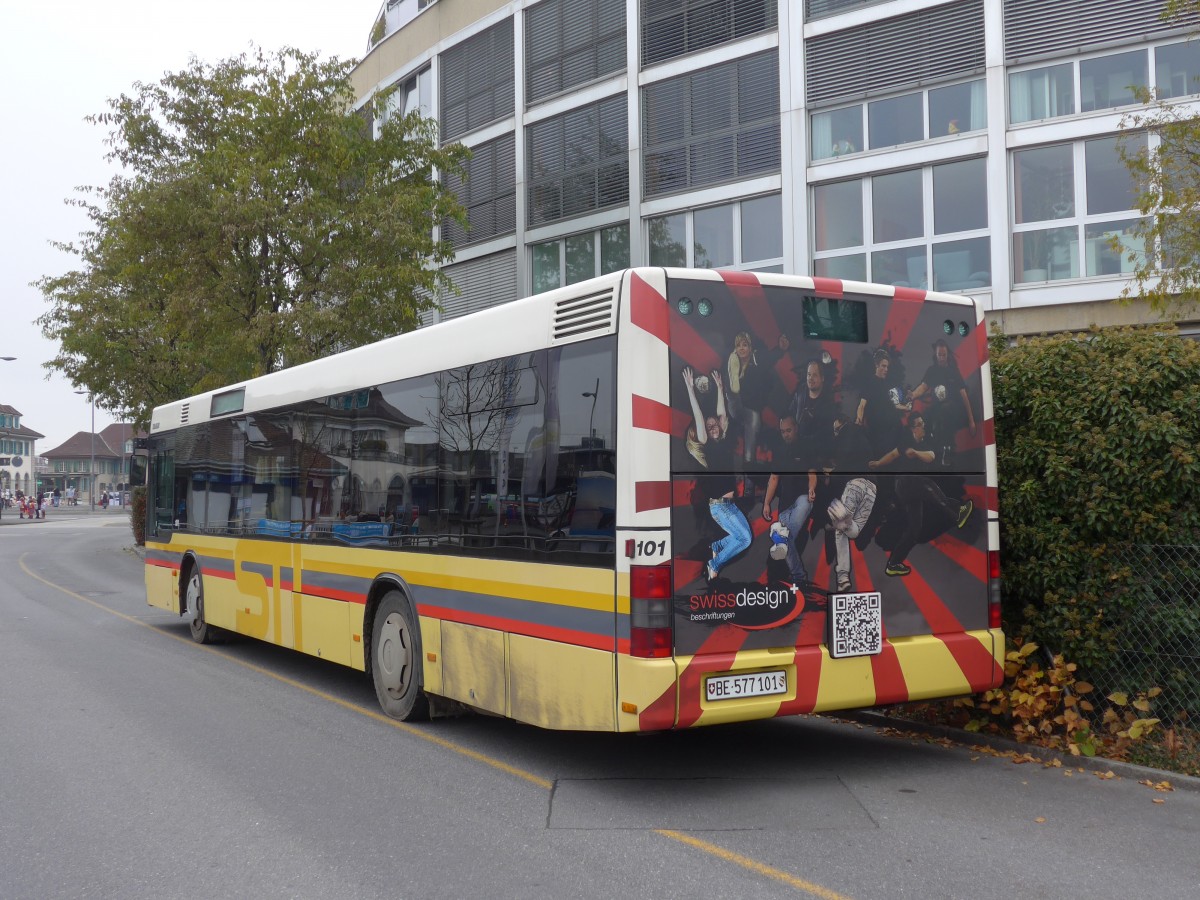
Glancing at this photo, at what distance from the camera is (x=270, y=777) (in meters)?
6.98

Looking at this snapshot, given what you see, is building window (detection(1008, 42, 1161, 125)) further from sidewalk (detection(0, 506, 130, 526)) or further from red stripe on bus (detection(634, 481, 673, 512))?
sidewalk (detection(0, 506, 130, 526))

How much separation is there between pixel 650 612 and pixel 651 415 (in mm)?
1021

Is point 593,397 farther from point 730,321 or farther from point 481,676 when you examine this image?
point 481,676

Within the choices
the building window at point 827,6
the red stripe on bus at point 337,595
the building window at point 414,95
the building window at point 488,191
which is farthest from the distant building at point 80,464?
the red stripe on bus at point 337,595

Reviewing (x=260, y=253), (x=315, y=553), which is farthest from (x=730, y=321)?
(x=260, y=253)

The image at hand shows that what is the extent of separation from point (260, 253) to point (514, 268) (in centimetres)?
585

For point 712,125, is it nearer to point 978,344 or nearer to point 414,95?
point 414,95

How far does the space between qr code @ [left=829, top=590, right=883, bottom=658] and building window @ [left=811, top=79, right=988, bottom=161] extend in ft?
44.3

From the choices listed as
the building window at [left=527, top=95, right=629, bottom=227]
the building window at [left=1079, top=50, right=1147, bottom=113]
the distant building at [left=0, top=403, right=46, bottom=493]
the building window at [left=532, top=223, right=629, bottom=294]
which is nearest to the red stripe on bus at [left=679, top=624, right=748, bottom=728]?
the building window at [left=1079, top=50, right=1147, bottom=113]

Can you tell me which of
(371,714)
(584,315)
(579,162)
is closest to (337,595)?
(371,714)

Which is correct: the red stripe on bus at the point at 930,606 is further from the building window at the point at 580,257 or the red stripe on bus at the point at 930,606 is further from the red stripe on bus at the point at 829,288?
the building window at the point at 580,257

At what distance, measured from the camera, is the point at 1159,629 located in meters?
7.31

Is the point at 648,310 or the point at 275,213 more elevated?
the point at 275,213

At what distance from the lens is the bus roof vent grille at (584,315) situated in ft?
21.2
